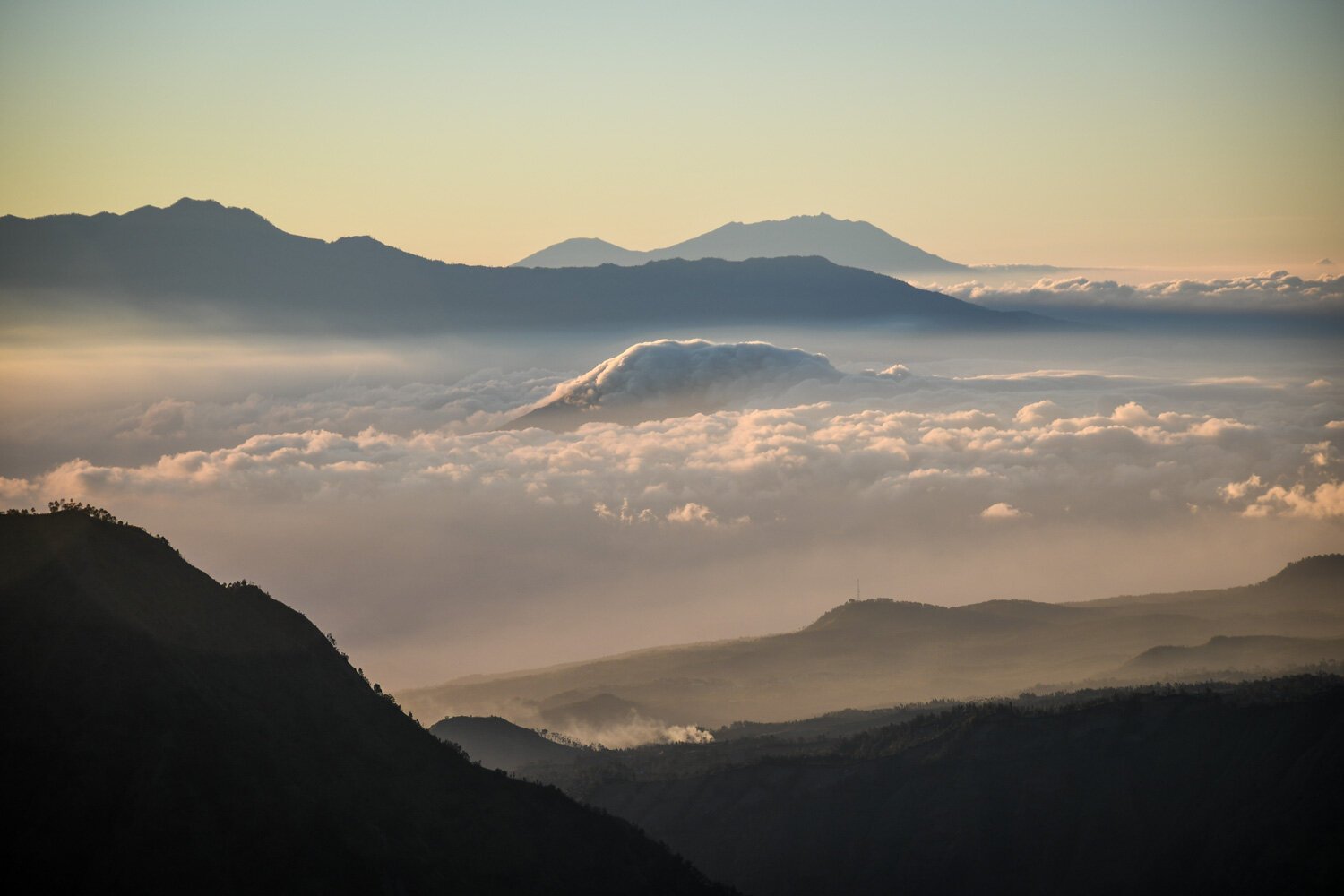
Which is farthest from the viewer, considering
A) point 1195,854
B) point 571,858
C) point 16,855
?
point 1195,854

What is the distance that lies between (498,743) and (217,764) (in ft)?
354

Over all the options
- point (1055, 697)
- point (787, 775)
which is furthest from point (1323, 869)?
point (1055, 697)

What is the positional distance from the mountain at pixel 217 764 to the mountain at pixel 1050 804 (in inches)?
1090

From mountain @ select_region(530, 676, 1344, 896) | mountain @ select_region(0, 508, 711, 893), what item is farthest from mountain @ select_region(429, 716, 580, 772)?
mountain @ select_region(0, 508, 711, 893)

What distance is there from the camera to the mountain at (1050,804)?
11906 centimetres

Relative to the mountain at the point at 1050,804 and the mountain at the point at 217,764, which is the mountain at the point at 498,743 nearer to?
the mountain at the point at 1050,804

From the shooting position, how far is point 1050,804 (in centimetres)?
12850

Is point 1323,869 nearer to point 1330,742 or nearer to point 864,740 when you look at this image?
point 1330,742

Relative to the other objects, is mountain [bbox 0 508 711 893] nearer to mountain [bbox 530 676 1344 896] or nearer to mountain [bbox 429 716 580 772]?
mountain [bbox 530 676 1344 896]

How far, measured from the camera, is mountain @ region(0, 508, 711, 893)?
7738 cm

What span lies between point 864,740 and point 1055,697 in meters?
29.6

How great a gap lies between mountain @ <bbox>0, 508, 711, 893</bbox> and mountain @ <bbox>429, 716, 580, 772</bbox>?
78.7 metres

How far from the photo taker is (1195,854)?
120m

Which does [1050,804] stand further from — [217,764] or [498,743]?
[498,743]
